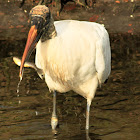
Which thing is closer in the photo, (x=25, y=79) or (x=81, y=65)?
(x=81, y=65)

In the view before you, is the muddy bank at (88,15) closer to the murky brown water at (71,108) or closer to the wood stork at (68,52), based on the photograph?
the murky brown water at (71,108)

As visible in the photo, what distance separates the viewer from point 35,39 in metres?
5.09

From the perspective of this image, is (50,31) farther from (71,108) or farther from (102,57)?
(71,108)

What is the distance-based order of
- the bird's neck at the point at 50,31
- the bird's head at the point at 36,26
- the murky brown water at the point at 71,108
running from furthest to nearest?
the murky brown water at the point at 71,108
the bird's neck at the point at 50,31
the bird's head at the point at 36,26

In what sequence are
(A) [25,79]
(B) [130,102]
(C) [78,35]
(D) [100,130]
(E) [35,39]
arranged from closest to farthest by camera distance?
1. (E) [35,39]
2. (C) [78,35]
3. (D) [100,130]
4. (B) [130,102]
5. (A) [25,79]

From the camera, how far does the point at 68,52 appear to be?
5.46m

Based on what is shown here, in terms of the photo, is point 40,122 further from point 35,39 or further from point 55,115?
point 35,39

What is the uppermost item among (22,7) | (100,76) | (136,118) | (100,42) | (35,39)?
(35,39)

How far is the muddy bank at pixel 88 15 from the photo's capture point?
1229cm

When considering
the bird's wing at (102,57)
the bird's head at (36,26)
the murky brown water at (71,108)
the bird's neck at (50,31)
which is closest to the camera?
the bird's head at (36,26)

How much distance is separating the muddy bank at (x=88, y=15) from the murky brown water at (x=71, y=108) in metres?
2.94

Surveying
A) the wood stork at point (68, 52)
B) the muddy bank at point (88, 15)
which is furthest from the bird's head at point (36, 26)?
the muddy bank at point (88, 15)

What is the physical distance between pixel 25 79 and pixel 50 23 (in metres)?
3.51

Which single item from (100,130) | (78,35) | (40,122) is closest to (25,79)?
(40,122)
